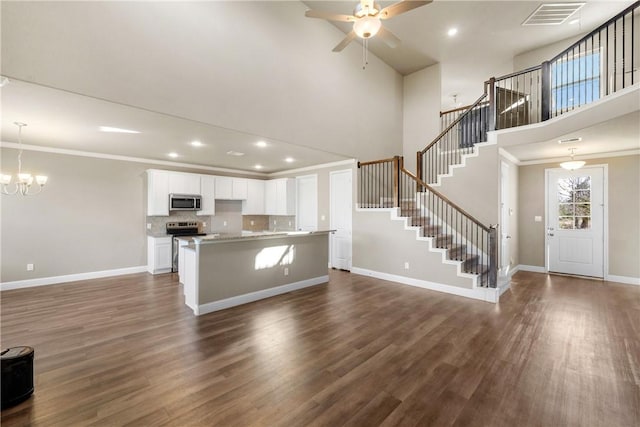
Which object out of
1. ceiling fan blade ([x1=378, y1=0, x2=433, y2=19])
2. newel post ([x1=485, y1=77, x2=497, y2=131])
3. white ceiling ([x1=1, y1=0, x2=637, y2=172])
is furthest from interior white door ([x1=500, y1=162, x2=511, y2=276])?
ceiling fan blade ([x1=378, y1=0, x2=433, y2=19])

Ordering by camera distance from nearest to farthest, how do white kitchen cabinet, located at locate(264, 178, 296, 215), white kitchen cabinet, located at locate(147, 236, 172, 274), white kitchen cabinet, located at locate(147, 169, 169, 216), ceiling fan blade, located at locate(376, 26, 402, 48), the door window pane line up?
ceiling fan blade, located at locate(376, 26, 402, 48) → the door window pane → white kitchen cabinet, located at locate(147, 236, 172, 274) → white kitchen cabinet, located at locate(147, 169, 169, 216) → white kitchen cabinet, located at locate(264, 178, 296, 215)

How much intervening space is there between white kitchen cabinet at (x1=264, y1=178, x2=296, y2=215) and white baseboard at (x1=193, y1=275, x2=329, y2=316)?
3077 mm

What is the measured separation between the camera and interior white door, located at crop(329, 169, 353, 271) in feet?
21.9

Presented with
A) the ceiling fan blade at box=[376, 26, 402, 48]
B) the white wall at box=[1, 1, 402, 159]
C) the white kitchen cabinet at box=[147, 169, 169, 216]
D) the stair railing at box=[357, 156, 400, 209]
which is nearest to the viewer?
the white wall at box=[1, 1, 402, 159]

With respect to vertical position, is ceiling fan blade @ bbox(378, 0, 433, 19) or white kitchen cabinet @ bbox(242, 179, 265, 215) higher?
ceiling fan blade @ bbox(378, 0, 433, 19)

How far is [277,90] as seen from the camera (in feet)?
15.0

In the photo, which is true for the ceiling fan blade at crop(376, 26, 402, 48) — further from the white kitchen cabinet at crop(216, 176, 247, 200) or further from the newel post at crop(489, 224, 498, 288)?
the white kitchen cabinet at crop(216, 176, 247, 200)

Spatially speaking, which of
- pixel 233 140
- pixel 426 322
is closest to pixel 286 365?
pixel 426 322

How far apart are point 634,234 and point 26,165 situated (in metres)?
12.2

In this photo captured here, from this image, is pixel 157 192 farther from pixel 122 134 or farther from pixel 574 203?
pixel 574 203

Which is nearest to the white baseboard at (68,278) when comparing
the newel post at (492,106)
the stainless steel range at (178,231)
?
the stainless steel range at (178,231)

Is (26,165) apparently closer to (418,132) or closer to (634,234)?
(418,132)

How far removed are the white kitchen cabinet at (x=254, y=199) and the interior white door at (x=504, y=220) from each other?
639cm

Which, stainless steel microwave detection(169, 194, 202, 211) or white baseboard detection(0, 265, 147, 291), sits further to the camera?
stainless steel microwave detection(169, 194, 202, 211)
